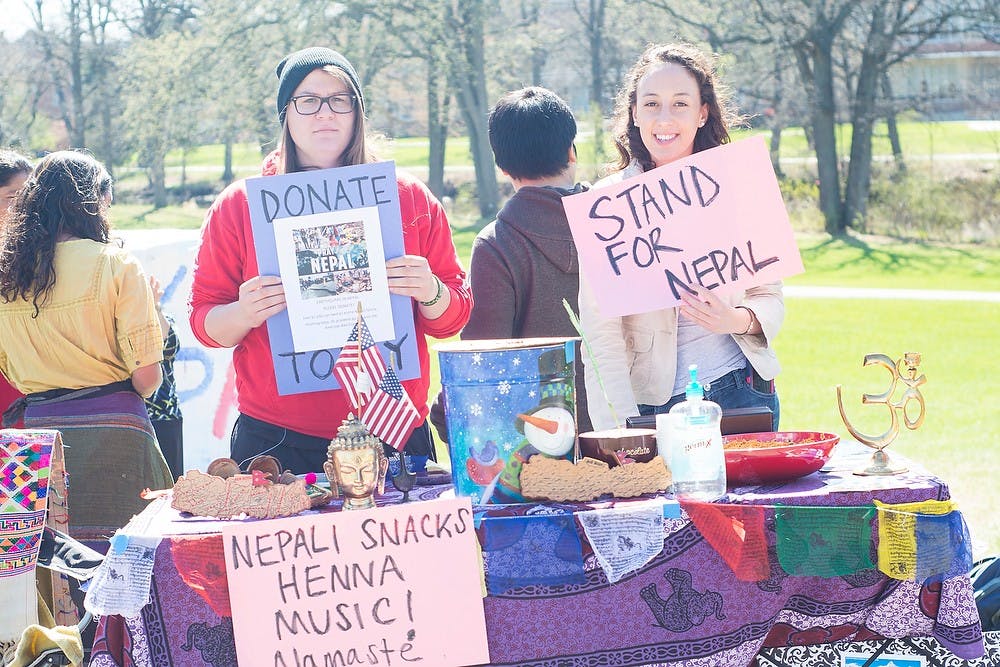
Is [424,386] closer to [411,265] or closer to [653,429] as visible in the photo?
[411,265]

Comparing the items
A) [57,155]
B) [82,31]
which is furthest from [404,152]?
[57,155]

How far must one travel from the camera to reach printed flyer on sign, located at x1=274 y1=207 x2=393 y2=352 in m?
2.64

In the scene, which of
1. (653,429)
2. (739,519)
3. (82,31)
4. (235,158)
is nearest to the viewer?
(739,519)

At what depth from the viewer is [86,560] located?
2938mm

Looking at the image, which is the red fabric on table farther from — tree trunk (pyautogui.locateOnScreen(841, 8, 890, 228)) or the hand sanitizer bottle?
tree trunk (pyautogui.locateOnScreen(841, 8, 890, 228))

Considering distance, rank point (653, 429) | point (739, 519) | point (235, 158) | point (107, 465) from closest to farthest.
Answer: point (739, 519) < point (653, 429) < point (107, 465) < point (235, 158)

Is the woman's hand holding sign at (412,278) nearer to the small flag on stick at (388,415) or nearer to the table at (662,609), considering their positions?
the small flag on stick at (388,415)

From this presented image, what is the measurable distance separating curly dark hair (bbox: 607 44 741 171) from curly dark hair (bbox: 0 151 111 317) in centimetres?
168

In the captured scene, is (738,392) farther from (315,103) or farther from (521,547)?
(315,103)

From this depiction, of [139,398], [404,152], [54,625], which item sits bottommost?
[54,625]

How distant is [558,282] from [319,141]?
1.08 m

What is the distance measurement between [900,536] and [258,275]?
155 centimetres

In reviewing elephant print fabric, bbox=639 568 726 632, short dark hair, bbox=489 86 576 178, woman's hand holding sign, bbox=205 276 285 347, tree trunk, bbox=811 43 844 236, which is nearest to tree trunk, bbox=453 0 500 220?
tree trunk, bbox=811 43 844 236

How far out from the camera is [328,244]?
2.65m
